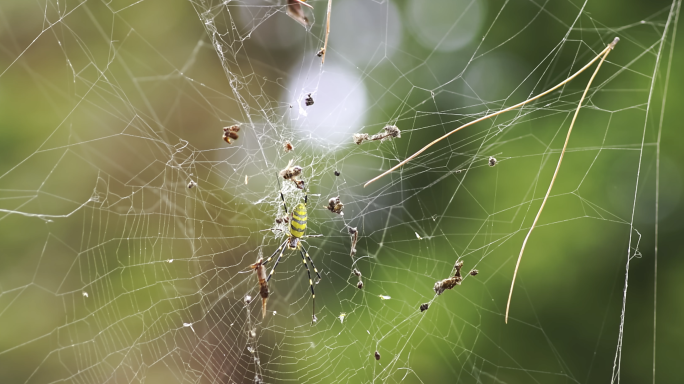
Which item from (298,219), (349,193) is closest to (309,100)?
(298,219)


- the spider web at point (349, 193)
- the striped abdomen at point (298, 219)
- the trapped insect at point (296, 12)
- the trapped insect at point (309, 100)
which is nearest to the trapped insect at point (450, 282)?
the spider web at point (349, 193)

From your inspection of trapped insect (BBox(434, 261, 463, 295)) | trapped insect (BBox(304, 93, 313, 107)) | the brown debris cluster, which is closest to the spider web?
trapped insect (BBox(304, 93, 313, 107))

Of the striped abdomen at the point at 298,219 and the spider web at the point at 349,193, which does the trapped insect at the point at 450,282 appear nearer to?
the spider web at the point at 349,193

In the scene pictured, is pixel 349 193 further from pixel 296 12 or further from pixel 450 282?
pixel 296 12

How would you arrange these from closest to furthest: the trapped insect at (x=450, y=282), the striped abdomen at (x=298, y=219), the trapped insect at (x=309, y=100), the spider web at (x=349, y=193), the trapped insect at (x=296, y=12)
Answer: the trapped insect at (x=296, y=12), the trapped insect at (x=450, y=282), the trapped insect at (x=309, y=100), the striped abdomen at (x=298, y=219), the spider web at (x=349, y=193)

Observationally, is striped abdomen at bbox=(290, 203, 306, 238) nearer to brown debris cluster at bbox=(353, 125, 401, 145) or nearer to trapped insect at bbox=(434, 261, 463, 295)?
brown debris cluster at bbox=(353, 125, 401, 145)

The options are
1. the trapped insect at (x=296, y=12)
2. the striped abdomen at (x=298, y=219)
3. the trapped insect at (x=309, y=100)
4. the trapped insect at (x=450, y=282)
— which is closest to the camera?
the trapped insect at (x=296, y=12)

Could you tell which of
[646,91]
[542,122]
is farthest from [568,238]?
[646,91]

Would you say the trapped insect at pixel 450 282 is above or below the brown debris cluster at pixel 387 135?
below

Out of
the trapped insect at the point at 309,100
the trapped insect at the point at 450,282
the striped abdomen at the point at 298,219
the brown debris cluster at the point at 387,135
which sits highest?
the trapped insect at the point at 309,100
